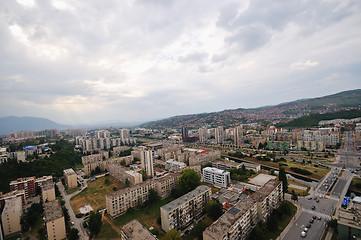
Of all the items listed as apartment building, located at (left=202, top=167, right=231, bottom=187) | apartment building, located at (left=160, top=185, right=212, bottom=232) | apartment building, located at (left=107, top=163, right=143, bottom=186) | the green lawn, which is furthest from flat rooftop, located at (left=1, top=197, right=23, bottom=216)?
apartment building, located at (left=202, top=167, right=231, bottom=187)

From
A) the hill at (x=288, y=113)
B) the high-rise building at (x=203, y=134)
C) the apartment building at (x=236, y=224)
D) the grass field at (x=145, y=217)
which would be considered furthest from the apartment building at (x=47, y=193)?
the hill at (x=288, y=113)

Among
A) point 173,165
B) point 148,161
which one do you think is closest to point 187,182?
point 148,161

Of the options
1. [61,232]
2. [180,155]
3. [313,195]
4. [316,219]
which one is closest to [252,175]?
[313,195]

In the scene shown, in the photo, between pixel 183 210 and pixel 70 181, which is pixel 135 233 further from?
pixel 70 181

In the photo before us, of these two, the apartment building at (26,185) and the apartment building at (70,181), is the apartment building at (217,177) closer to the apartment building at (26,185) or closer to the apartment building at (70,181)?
the apartment building at (70,181)

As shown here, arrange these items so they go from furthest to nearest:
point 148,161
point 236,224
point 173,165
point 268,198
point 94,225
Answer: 1. point 173,165
2. point 148,161
3. point 268,198
4. point 94,225
5. point 236,224

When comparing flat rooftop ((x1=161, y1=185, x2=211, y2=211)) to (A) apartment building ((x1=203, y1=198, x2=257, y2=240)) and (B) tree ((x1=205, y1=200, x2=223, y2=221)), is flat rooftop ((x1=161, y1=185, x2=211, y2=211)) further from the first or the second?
(A) apartment building ((x1=203, y1=198, x2=257, y2=240))

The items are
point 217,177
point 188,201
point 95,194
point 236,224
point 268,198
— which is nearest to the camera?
point 236,224

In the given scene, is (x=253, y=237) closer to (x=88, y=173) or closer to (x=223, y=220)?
(x=223, y=220)
